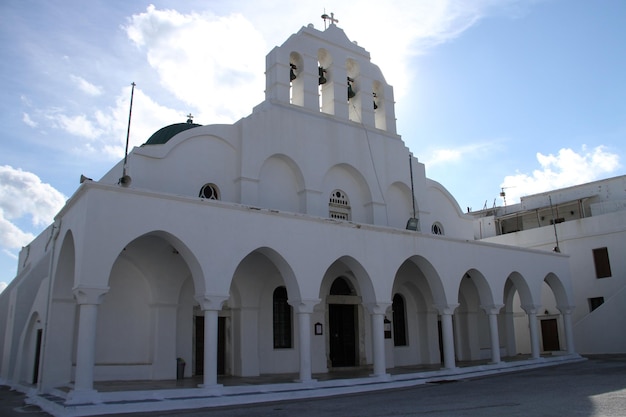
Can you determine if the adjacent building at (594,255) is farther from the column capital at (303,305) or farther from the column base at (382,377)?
the column capital at (303,305)

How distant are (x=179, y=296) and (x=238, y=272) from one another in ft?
5.38

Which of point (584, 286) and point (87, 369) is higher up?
point (584, 286)

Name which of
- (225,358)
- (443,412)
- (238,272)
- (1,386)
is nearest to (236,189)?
(238,272)

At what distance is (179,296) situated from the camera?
→ 545 inches

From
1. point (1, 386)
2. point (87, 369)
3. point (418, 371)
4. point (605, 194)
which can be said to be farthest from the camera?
point (605, 194)

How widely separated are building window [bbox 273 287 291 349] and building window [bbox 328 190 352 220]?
8.90 ft

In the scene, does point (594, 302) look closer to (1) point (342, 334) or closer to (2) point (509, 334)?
(2) point (509, 334)

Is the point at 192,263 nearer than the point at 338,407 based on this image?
No

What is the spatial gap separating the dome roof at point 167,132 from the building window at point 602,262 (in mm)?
17125

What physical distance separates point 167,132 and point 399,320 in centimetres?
954

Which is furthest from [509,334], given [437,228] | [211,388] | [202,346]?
[211,388]

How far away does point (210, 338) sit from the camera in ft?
36.8

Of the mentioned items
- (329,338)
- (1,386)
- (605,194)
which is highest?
(605,194)

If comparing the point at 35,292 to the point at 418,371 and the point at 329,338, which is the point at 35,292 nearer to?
the point at 329,338
